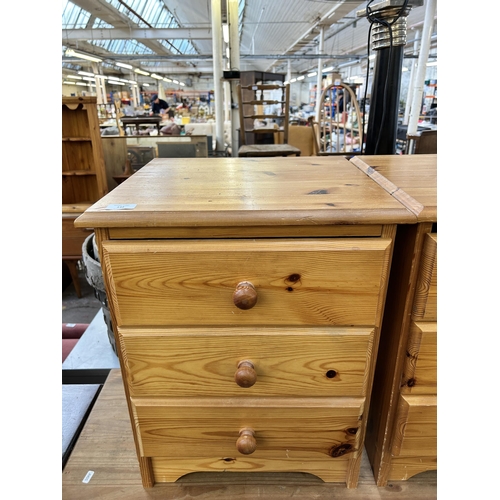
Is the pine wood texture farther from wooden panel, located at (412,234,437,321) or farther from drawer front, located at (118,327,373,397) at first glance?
drawer front, located at (118,327,373,397)

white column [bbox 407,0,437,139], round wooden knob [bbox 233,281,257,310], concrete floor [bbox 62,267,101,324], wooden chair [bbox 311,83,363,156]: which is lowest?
concrete floor [bbox 62,267,101,324]

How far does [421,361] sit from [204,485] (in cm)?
57

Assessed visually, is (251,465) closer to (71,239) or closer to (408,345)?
(408,345)

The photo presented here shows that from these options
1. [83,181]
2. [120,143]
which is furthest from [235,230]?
[120,143]

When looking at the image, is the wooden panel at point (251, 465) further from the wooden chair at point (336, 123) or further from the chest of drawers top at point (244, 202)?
the wooden chair at point (336, 123)

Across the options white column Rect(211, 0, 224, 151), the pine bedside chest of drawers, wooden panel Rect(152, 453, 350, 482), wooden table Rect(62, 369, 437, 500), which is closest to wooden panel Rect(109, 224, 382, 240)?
the pine bedside chest of drawers

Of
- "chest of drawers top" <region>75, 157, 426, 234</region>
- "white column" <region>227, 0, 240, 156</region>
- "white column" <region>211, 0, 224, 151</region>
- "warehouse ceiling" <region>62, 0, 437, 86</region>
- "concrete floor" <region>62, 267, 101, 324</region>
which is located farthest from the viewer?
"warehouse ceiling" <region>62, 0, 437, 86</region>

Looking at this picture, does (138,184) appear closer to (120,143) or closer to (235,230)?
(235,230)

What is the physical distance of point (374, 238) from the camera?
1.91 ft

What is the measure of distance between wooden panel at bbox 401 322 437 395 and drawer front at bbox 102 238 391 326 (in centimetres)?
8

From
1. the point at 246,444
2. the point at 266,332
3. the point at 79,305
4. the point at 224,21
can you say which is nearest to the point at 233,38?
the point at 224,21

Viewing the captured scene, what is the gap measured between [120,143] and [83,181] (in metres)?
0.58

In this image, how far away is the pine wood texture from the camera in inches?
21.9

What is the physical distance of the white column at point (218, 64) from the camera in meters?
3.57
